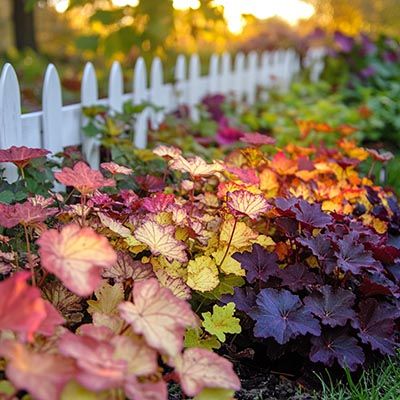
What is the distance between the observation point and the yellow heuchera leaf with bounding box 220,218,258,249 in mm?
1739

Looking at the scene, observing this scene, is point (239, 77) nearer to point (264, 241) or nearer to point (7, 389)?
point (264, 241)

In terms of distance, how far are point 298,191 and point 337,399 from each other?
2.61 feet

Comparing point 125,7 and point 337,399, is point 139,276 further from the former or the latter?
point 125,7

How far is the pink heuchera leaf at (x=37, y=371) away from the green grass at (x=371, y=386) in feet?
2.88

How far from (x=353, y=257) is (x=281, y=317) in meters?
0.29

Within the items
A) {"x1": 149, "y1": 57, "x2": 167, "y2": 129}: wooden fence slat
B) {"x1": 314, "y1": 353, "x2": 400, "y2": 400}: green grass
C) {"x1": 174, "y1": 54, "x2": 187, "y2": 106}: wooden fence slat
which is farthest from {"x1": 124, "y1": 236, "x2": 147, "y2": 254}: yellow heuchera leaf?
{"x1": 174, "y1": 54, "x2": 187, "y2": 106}: wooden fence slat

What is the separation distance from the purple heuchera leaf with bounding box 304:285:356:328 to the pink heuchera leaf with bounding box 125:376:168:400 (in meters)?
0.69

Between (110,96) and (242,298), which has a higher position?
(110,96)

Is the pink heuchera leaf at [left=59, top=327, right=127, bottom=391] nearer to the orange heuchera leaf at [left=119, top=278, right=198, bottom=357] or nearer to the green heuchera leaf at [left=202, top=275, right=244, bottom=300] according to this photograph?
the orange heuchera leaf at [left=119, top=278, right=198, bottom=357]

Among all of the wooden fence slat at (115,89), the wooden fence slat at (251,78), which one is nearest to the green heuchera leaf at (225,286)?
the wooden fence slat at (115,89)

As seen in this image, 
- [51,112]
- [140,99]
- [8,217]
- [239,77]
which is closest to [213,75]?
[239,77]

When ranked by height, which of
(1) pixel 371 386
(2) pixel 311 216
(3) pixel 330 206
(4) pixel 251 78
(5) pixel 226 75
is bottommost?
(1) pixel 371 386

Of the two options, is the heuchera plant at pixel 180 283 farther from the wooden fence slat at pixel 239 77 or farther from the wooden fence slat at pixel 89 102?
the wooden fence slat at pixel 239 77

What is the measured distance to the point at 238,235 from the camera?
1749mm
